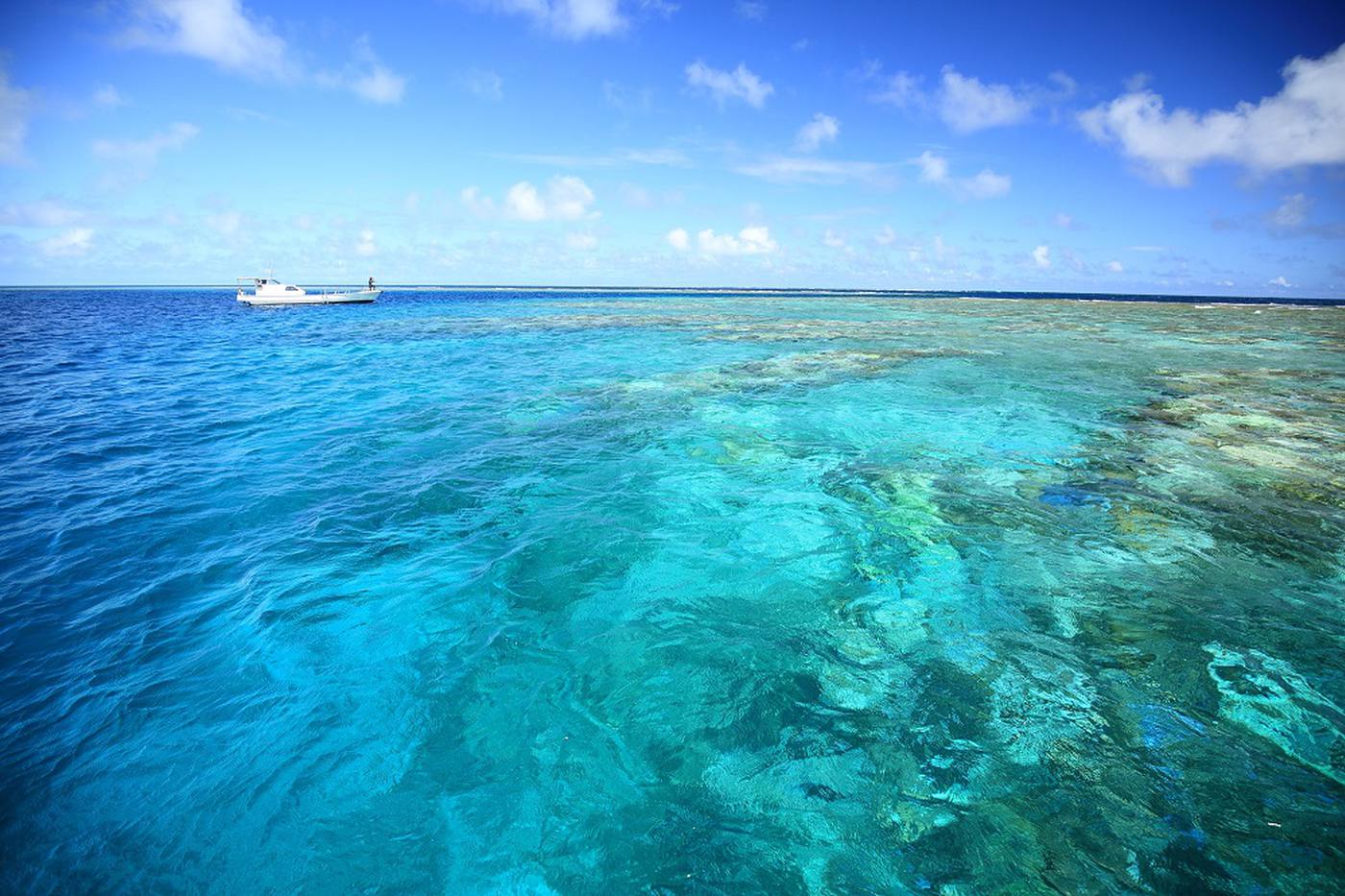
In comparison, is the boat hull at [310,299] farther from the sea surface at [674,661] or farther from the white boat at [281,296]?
the sea surface at [674,661]

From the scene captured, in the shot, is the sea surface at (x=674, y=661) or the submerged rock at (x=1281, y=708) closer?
the sea surface at (x=674, y=661)

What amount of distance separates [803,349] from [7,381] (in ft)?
123

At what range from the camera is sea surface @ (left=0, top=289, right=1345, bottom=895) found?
4.00m

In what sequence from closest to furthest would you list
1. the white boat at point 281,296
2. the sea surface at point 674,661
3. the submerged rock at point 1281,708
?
the sea surface at point 674,661 < the submerged rock at point 1281,708 < the white boat at point 281,296

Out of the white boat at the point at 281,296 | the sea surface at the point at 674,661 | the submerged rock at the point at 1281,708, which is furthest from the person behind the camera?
the white boat at the point at 281,296

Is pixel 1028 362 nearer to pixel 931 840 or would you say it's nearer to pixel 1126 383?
pixel 1126 383

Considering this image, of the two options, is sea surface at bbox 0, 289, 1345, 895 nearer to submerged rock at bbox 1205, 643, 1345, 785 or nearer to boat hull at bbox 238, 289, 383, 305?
submerged rock at bbox 1205, 643, 1345, 785

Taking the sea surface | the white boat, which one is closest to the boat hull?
the white boat

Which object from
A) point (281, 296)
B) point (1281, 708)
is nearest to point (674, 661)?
point (1281, 708)

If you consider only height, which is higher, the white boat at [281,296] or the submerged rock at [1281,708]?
the white boat at [281,296]

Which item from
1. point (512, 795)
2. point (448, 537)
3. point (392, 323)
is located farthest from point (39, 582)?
point (392, 323)

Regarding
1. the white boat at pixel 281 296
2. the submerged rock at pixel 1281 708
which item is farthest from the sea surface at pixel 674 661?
the white boat at pixel 281 296

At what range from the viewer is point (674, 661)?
19.6 feet

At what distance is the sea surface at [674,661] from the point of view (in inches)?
158
